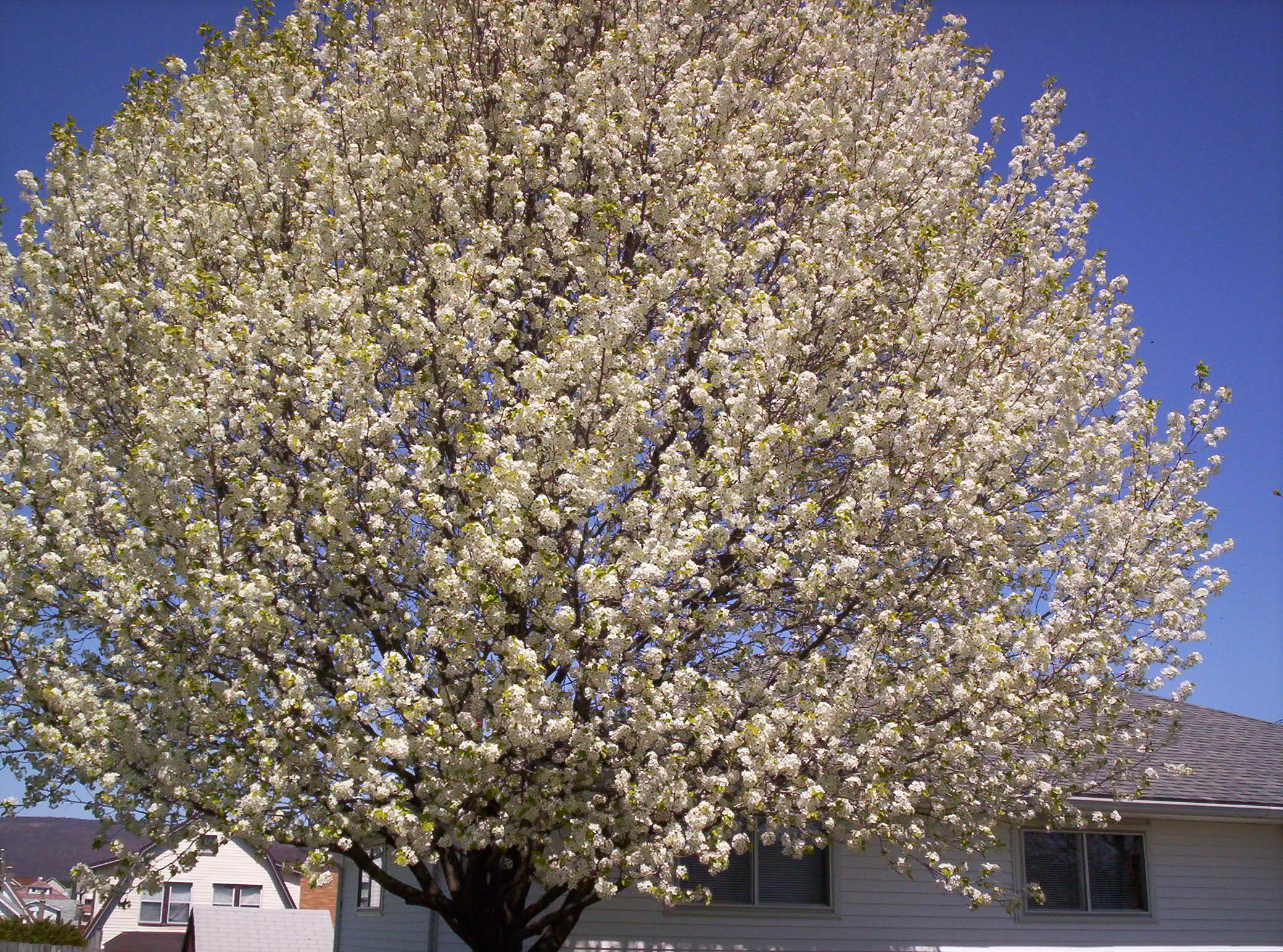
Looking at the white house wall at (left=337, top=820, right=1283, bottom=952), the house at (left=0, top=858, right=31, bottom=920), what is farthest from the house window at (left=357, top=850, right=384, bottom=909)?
the house at (left=0, top=858, right=31, bottom=920)

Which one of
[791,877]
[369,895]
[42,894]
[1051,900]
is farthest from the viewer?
[42,894]

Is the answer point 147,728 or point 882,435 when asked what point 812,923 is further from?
point 147,728

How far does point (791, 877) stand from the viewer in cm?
1291

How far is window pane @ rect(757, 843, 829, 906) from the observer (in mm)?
12766

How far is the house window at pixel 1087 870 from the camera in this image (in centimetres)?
1383

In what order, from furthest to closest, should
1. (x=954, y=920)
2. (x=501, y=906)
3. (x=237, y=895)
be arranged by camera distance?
(x=237, y=895) < (x=954, y=920) < (x=501, y=906)

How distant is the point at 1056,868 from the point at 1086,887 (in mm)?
464

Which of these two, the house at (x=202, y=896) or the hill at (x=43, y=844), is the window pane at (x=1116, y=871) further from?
the hill at (x=43, y=844)

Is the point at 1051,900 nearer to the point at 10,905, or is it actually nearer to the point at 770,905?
the point at 770,905

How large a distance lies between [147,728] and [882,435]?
20.8ft

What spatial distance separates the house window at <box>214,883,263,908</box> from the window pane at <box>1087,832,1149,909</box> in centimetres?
3189

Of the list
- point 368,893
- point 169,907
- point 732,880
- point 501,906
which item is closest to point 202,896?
point 169,907

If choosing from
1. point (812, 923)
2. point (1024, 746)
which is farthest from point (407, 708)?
point (812, 923)

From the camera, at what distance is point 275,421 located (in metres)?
8.36
